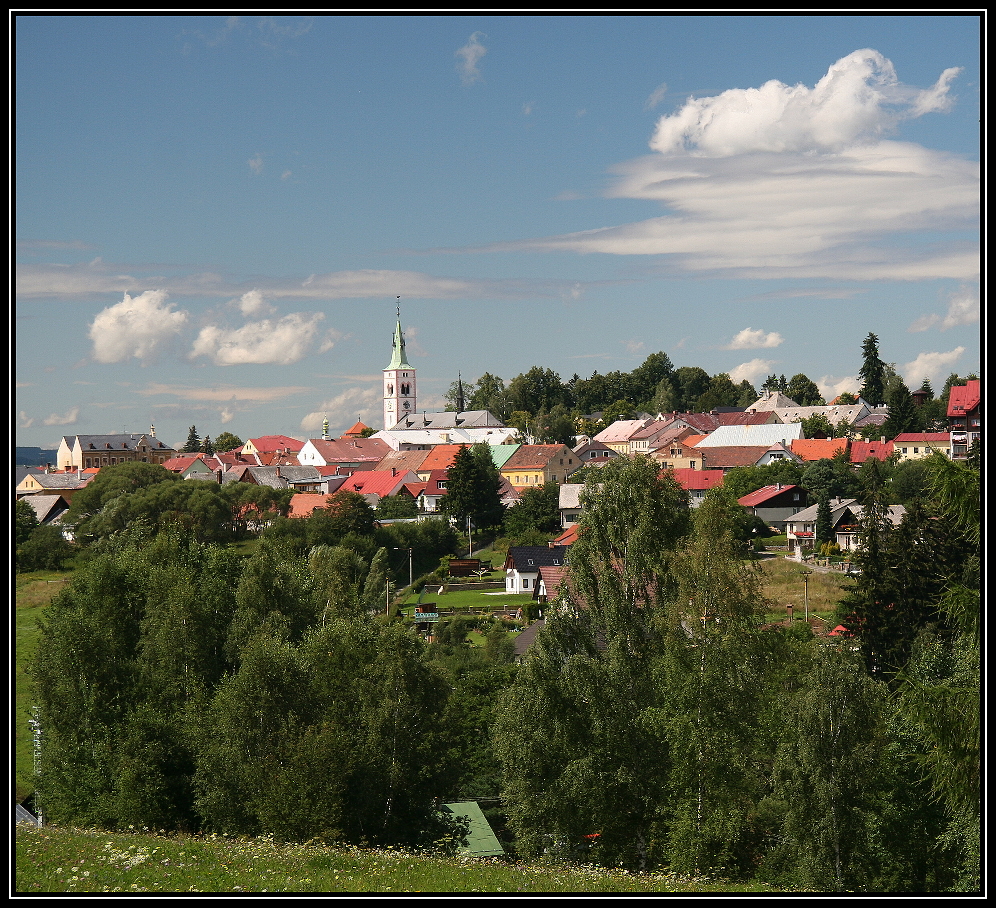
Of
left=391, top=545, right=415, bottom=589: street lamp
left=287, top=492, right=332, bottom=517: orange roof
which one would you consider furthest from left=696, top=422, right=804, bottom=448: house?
left=391, top=545, right=415, bottom=589: street lamp

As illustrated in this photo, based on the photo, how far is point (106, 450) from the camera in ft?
319

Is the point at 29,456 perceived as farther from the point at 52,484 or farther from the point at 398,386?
the point at 398,386

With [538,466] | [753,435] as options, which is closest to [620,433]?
[753,435]

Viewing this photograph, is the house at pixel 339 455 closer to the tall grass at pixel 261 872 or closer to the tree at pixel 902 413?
the tree at pixel 902 413

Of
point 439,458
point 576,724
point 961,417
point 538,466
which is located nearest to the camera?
Answer: point 576,724

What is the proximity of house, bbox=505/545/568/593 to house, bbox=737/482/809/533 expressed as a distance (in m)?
19.5

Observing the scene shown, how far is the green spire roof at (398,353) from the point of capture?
151125 mm

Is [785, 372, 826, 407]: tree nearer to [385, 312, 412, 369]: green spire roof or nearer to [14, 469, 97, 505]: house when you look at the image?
[385, 312, 412, 369]: green spire roof

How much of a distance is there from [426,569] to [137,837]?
46008 millimetres

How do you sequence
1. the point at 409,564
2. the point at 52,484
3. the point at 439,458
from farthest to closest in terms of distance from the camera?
the point at 439,458 < the point at 52,484 < the point at 409,564

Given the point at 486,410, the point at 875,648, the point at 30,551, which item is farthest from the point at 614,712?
the point at 486,410

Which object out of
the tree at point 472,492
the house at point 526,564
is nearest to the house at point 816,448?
the tree at point 472,492

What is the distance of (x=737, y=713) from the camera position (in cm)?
1555

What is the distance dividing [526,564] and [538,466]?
136 ft
